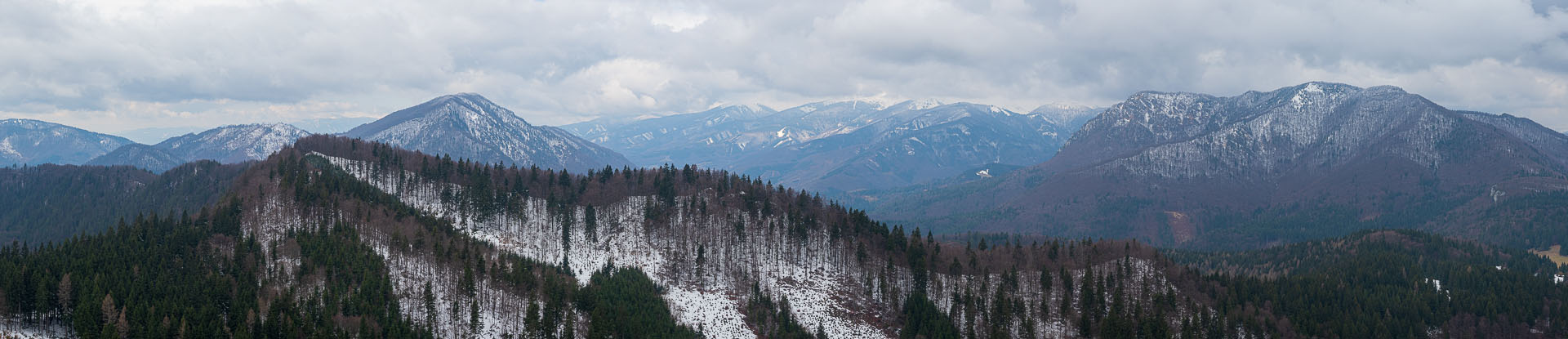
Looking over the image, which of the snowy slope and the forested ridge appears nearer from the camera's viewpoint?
the forested ridge

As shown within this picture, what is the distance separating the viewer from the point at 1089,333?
14800 centimetres

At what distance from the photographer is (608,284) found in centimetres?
15250

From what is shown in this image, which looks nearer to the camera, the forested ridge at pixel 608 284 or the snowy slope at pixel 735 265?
the forested ridge at pixel 608 284

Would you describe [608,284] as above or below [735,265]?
below

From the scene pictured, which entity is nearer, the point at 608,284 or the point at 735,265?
the point at 608,284

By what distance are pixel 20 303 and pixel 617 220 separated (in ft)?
373

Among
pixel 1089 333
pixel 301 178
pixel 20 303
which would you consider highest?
pixel 301 178

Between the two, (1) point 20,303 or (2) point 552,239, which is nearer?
(1) point 20,303

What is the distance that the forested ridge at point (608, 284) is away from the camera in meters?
111

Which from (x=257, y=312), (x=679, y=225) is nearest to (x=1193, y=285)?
(x=679, y=225)

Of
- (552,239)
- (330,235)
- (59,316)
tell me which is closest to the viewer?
(59,316)

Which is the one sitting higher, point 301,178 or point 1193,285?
point 301,178

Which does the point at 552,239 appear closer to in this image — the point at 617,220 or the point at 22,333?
the point at 617,220

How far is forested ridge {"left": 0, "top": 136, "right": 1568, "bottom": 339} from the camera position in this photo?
111 m
